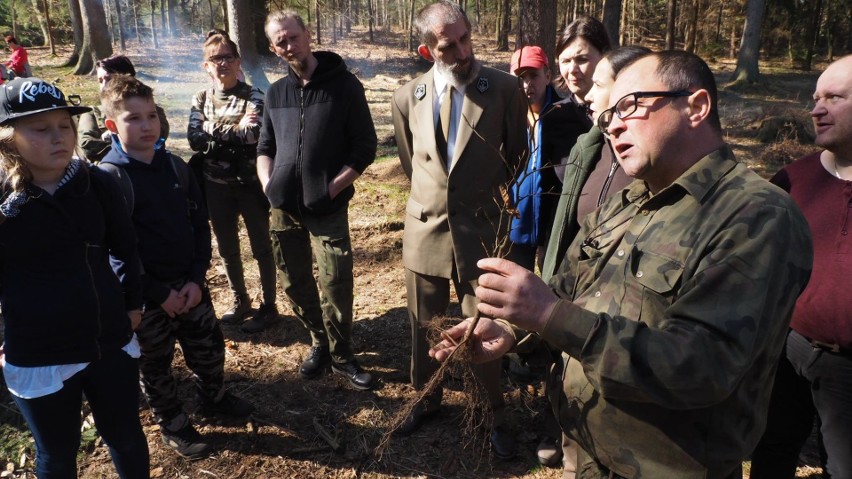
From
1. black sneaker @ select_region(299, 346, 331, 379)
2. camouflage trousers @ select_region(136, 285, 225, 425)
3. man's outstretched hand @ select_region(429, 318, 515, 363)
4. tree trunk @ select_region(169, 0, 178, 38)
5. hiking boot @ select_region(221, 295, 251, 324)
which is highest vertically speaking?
tree trunk @ select_region(169, 0, 178, 38)

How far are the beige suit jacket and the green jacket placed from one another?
49cm

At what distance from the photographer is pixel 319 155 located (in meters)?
3.76

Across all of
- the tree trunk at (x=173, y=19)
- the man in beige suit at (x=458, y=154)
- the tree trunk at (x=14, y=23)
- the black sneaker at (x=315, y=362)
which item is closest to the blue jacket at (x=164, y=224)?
the black sneaker at (x=315, y=362)

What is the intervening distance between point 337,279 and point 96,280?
1650 millimetres

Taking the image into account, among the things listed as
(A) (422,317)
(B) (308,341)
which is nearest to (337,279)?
(A) (422,317)

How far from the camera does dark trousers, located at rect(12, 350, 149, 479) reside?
2.43 metres

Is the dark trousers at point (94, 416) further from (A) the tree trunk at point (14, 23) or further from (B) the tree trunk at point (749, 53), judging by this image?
(A) the tree trunk at point (14, 23)

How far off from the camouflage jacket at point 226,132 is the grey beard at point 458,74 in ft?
6.02

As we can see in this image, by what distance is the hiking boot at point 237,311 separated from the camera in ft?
16.1

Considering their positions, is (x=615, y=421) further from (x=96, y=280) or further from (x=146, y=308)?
(x=146, y=308)

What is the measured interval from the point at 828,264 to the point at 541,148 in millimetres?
1599

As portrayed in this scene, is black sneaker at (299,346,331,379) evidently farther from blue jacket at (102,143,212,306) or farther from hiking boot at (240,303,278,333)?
blue jacket at (102,143,212,306)

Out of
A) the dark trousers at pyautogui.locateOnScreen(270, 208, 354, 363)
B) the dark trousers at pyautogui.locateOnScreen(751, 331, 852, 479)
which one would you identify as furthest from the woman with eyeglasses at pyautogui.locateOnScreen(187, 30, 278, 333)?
the dark trousers at pyautogui.locateOnScreen(751, 331, 852, 479)

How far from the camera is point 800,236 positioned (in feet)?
4.44
